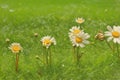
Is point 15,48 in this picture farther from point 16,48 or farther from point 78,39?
point 78,39

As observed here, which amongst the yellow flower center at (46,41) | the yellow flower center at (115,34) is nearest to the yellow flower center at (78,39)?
the yellow flower center at (46,41)

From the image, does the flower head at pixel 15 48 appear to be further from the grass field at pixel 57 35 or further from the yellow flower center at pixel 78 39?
the yellow flower center at pixel 78 39

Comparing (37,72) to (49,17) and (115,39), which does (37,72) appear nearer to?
(115,39)

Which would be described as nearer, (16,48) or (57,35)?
(16,48)

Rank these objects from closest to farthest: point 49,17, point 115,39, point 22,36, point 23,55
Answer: point 115,39 → point 23,55 → point 22,36 → point 49,17

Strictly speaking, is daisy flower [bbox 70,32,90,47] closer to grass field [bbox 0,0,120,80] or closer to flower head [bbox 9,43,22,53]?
grass field [bbox 0,0,120,80]

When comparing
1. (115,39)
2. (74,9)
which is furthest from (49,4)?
(115,39)

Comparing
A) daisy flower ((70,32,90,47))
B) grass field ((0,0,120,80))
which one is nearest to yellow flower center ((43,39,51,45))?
daisy flower ((70,32,90,47))

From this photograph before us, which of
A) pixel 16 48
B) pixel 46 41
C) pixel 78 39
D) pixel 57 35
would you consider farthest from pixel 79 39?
pixel 57 35
